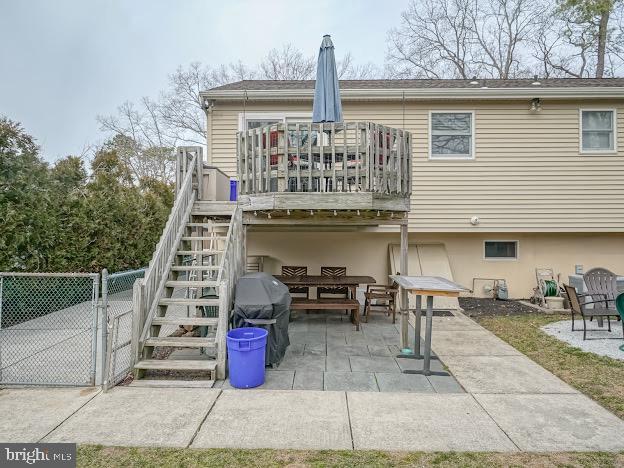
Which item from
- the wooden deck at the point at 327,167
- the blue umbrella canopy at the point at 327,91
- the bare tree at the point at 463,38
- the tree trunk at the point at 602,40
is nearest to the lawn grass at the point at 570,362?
the wooden deck at the point at 327,167

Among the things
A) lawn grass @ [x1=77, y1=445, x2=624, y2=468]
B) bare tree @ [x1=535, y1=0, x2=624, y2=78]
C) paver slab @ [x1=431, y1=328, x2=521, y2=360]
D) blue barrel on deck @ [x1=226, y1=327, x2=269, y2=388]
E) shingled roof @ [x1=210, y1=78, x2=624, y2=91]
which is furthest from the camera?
bare tree @ [x1=535, y1=0, x2=624, y2=78]

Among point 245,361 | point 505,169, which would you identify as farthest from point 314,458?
point 505,169

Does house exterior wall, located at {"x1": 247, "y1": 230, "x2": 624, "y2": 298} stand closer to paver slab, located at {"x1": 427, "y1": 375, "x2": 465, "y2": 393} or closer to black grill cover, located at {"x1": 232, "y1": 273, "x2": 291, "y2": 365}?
black grill cover, located at {"x1": 232, "y1": 273, "x2": 291, "y2": 365}

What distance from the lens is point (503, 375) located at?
15.1 ft

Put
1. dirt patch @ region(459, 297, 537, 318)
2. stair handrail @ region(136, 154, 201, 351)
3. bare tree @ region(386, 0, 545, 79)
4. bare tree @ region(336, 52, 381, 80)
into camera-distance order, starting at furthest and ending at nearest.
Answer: bare tree @ region(336, 52, 381, 80) < bare tree @ region(386, 0, 545, 79) < dirt patch @ region(459, 297, 537, 318) < stair handrail @ region(136, 154, 201, 351)

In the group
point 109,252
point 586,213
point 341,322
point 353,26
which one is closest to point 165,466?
point 341,322

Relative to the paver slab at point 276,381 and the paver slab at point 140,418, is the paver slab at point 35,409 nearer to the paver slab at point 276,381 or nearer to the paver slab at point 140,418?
the paver slab at point 140,418

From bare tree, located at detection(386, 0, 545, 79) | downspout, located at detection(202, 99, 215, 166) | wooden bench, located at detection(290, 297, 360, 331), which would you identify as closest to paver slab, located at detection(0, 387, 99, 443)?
wooden bench, located at detection(290, 297, 360, 331)

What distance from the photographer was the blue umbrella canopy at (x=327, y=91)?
19.4 ft

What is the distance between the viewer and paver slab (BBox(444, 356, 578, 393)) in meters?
4.19

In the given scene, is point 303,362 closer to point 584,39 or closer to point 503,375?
point 503,375

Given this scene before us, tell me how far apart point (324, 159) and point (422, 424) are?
11.9 feet

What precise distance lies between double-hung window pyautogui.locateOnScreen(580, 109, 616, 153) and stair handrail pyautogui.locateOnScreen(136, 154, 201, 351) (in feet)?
28.3

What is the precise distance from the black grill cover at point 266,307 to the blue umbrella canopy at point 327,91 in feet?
9.06
